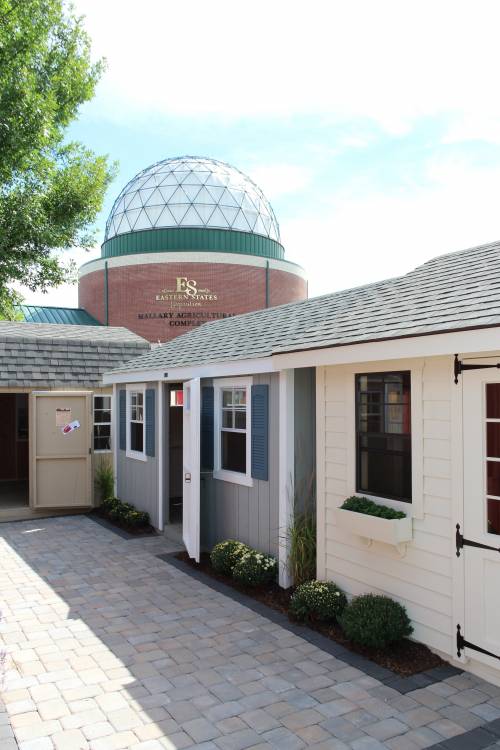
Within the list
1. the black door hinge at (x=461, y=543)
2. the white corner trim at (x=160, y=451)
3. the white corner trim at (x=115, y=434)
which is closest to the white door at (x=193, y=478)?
the white corner trim at (x=160, y=451)

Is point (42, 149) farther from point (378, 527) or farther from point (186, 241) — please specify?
point (186, 241)

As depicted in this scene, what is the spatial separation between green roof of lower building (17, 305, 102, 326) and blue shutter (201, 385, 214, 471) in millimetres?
25795

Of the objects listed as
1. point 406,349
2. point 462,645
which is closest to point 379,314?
point 406,349

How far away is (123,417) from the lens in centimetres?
1266

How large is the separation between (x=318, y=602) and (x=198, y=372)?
13.9 ft

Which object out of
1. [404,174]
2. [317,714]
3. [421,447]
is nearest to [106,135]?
[404,174]

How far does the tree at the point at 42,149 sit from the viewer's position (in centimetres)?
856

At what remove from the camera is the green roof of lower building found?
110 ft

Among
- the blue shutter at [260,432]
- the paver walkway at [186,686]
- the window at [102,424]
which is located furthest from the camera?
the window at [102,424]

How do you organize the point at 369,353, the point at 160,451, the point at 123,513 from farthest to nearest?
the point at 123,513 < the point at 160,451 < the point at 369,353

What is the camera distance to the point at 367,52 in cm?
709

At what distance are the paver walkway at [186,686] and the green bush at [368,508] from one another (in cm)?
139

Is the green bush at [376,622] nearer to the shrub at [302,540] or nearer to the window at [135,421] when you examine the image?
the shrub at [302,540]

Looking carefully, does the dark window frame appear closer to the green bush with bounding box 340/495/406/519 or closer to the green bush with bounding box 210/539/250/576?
the green bush with bounding box 210/539/250/576
